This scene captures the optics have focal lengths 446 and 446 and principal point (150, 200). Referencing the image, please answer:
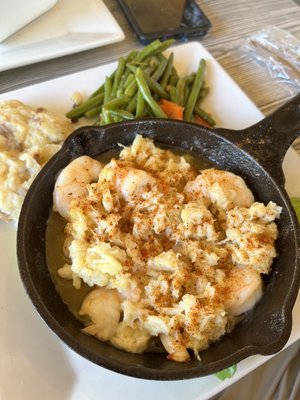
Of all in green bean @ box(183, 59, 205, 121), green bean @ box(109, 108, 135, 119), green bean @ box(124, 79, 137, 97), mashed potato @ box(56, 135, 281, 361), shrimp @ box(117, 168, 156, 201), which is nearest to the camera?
mashed potato @ box(56, 135, 281, 361)

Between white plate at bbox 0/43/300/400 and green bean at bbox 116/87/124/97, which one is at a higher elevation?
green bean at bbox 116/87/124/97

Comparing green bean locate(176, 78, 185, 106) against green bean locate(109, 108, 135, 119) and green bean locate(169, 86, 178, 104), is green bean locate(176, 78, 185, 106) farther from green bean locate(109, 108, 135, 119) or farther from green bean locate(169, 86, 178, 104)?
green bean locate(109, 108, 135, 119)

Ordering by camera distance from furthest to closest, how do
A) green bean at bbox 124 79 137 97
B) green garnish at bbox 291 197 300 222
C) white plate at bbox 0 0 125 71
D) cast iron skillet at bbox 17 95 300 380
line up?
1. white plate at bbox 0 0 125 71
2. green bean at bbox 124 79 137 97
3. green garnish at bbox 291 197 300 222
4. cast iron skillet at bbox 17 95 300 380

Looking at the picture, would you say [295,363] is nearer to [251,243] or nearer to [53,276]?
[251,243]

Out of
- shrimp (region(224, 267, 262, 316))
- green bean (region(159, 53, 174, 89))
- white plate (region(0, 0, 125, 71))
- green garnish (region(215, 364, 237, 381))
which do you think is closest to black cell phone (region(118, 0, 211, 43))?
white plate (region(0, 0, 125, 71))

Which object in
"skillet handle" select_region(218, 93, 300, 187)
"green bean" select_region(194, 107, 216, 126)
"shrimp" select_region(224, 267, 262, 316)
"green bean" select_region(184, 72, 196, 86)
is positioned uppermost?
"green bean" select_region(184, 72, 196, 86)

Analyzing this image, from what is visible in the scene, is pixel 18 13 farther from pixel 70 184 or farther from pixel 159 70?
pixel 70 184

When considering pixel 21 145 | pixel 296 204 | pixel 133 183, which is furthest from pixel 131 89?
pixel 296 204

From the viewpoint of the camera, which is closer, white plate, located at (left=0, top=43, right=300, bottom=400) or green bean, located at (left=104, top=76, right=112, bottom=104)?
white plate, located at (left=0, top=43, right=300, bottom=400)
